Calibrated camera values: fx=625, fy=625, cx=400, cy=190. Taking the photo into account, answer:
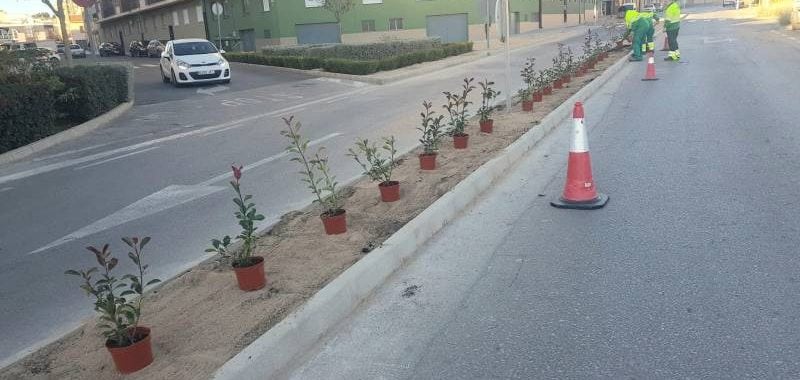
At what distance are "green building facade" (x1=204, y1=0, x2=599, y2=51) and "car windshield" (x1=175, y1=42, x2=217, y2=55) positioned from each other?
15.0 meters

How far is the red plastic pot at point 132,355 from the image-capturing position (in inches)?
129

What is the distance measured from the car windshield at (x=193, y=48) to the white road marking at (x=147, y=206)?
15574 millimetres

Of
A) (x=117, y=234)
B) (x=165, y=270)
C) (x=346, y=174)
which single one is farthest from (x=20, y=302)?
(x=346, y=174)

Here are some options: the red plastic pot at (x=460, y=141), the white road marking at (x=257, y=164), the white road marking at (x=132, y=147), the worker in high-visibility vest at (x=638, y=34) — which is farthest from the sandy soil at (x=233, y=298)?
the worker in high-visibility vest at (x=638, y=34)

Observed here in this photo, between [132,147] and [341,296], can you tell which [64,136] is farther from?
[341,296]

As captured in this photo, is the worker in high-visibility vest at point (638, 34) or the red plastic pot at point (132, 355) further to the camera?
the worker in high-visibility vest at point (638, 34)

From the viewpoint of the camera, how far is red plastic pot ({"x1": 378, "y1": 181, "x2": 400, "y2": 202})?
19.8 ft

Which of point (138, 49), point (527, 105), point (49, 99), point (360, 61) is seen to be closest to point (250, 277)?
point (527, 105)

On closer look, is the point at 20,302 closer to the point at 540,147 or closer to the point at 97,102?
the point at 540,147

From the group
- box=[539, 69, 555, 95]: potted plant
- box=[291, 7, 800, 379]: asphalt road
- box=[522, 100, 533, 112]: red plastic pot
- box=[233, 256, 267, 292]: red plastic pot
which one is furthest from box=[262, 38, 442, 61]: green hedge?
box=[233, 256, 267, 292]: red plastic pot

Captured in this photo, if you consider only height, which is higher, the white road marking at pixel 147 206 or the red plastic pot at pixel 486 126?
the red plastic pot at pixel 486 126

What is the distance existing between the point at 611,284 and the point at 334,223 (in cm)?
223

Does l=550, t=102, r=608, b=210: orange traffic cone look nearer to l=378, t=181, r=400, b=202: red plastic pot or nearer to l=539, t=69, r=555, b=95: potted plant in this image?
l=378, t=181, r=400, b=202: red plastic pot

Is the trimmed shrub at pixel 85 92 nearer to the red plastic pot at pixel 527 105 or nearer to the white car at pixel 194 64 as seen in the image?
the white car at pixel 194 64
